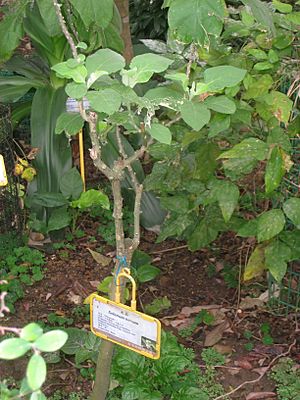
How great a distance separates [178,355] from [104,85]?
3.91 feet

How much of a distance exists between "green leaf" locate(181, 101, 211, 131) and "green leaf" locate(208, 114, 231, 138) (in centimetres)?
66

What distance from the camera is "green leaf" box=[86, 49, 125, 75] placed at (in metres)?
1.58

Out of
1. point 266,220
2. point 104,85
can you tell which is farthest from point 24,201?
point 104,85

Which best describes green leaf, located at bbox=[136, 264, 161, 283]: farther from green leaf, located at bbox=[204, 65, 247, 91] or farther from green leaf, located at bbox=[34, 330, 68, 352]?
green leaf, located at bbox=[34, 330, 68, 352]

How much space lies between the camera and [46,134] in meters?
3.89

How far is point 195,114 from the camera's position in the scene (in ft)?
5.49

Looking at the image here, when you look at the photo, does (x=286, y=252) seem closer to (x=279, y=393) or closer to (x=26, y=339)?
(x=279, y=393)

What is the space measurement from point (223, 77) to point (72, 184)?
2.05 meters

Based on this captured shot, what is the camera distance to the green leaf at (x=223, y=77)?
1.72 meters

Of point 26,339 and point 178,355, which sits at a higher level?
point 26,339

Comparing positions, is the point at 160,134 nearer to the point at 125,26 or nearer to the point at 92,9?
the point at 92,9

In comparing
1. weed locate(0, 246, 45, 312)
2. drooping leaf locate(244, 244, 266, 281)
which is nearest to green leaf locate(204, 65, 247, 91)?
drooping leaf locate(244, 244, 266, 281)

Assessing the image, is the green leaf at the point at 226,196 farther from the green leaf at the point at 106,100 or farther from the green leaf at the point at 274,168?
the green leaf at the point at 106,100

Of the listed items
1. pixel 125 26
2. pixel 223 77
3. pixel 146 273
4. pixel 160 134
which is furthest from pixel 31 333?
pixel 125 26
